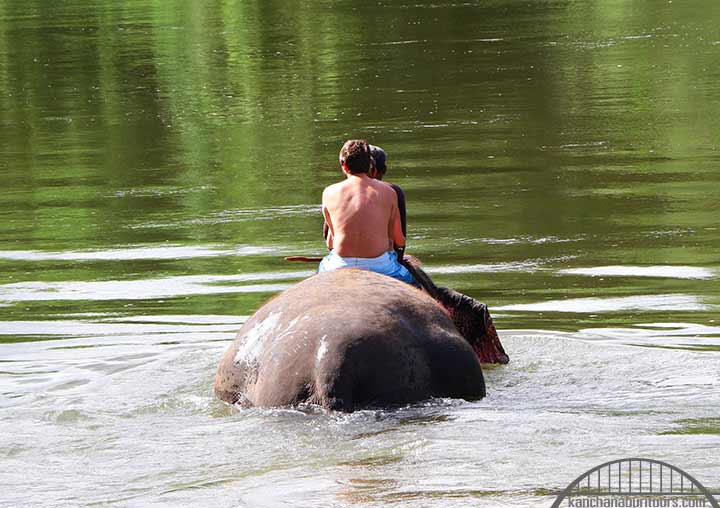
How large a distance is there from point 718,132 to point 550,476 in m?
15.6

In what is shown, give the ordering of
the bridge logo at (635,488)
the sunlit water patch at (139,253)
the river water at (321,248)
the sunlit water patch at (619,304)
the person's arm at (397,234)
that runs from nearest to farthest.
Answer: the bridge logo at (635,488), the river water at (321,248), the person's arm at (397,234), the sunlit water patch at (619,304), the sunlit water patch at (139,253)

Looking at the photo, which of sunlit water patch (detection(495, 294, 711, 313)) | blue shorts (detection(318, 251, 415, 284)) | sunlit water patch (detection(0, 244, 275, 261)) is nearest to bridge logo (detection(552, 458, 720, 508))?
blue shorts (detection(318, 251, 415, 284))

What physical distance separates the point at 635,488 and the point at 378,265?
322cm

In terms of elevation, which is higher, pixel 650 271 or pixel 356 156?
pixel 356 156

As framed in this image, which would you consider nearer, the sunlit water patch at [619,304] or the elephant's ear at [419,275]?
the elephant's ear at [419,275]

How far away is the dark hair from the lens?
1086 cm

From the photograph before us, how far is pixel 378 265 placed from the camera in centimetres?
1078

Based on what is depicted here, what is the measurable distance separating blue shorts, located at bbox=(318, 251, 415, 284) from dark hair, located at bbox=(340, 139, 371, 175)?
0.58m

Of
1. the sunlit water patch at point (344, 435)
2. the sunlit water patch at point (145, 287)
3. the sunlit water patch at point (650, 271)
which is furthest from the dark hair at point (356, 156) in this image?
the sunlit water patch at point (650, 271)

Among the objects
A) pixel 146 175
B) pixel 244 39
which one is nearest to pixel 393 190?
pixel 146 175

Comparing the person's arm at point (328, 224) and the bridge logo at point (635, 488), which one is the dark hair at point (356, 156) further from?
the bridge logo at point (635, 488)

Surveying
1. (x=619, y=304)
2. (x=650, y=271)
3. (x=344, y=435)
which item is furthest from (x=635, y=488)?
(x=650, y=271)

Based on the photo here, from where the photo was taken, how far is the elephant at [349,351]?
9.42 meters

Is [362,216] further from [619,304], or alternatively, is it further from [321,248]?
[321,248]
